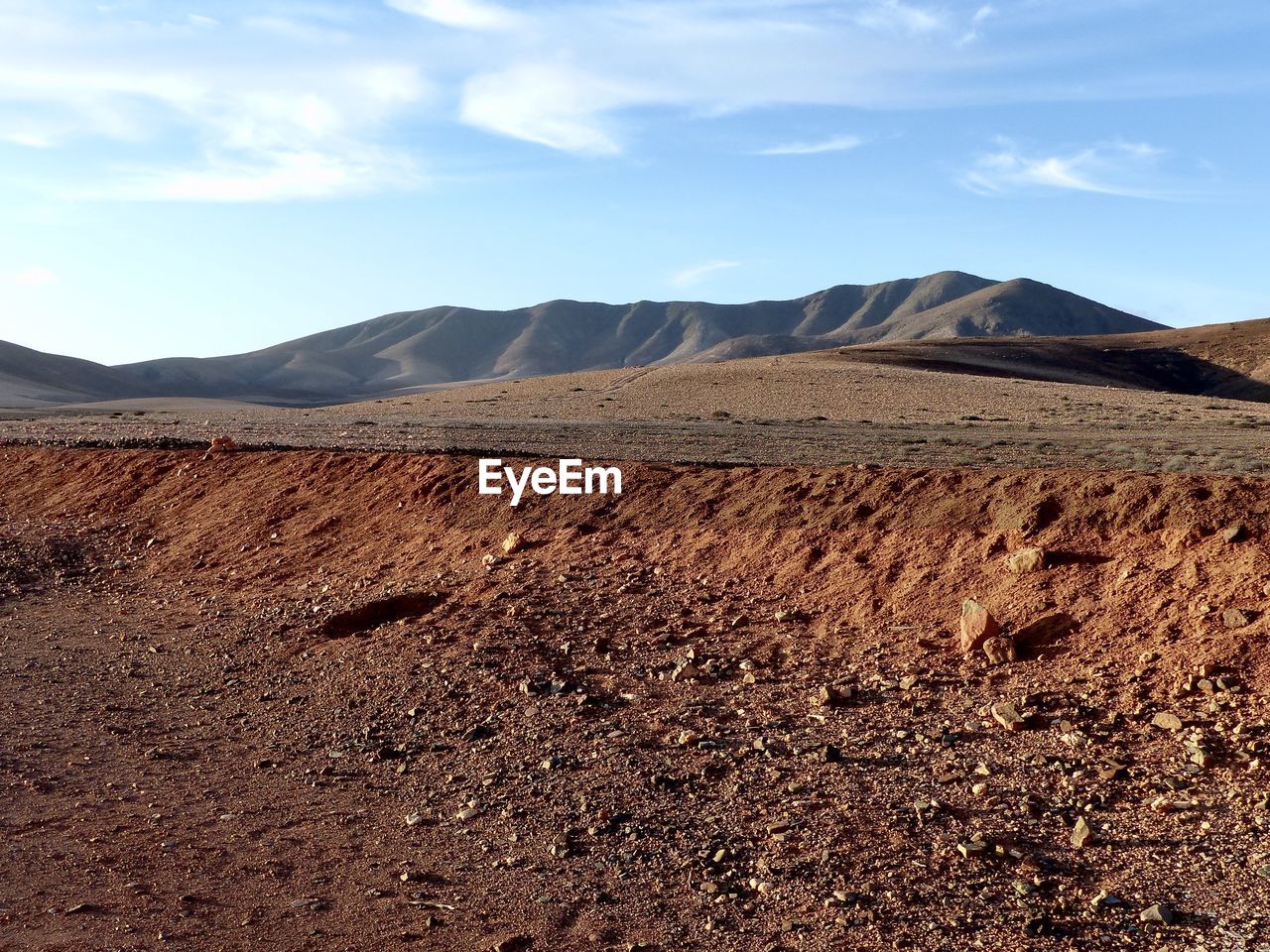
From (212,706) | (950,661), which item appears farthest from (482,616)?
(950,661)

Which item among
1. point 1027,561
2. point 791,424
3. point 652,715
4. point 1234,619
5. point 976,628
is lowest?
point 652,715

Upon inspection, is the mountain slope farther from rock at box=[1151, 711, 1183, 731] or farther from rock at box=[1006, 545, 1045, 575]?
rock at box=[1151, 711, 1183, 731]

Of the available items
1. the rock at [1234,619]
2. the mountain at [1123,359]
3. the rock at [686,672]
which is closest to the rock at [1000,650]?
the rock at [1234,619]

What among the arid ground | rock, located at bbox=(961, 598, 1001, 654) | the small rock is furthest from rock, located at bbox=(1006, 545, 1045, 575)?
the arid ground

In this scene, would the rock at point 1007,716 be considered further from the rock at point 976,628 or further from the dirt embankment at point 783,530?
the dirt embankment at point 783,530

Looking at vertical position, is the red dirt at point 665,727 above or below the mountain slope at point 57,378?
below

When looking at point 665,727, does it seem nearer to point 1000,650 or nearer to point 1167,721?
point 1000,650

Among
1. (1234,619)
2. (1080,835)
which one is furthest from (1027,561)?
(1080,835)
